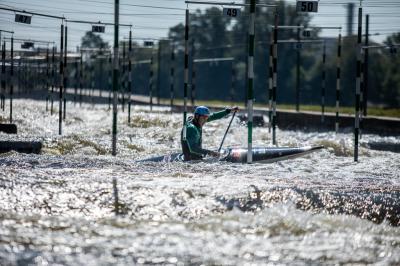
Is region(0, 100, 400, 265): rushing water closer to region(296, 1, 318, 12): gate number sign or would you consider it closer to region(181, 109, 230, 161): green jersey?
region(181, 109, 230, 161): green jersey

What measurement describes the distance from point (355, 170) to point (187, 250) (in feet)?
22.4

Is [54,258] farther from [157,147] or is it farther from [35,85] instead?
[35,85]

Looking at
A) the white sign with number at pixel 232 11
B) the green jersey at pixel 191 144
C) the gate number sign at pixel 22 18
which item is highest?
the white sign with number at pixel 232 11

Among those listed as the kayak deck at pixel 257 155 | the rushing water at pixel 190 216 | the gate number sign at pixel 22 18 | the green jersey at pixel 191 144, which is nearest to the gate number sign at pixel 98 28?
the gate number sign at pixel 22 18

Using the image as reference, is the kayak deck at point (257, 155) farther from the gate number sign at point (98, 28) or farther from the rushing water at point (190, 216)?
the gate number sign at point (98, 28)

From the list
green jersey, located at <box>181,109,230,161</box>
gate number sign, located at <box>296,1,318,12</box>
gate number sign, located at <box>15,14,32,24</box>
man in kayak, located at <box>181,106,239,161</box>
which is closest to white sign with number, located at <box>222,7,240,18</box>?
gate number sign, located at <box>296,1,318,12</box>

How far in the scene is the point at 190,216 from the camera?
23.9 feet

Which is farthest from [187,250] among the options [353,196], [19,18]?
[19,18]

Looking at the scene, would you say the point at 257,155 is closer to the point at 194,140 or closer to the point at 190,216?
the point at 194,140

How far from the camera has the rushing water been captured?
619 centimetres

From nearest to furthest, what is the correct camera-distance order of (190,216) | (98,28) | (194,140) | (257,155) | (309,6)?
(190,216) → (194,140) → (257,155) → (309,6) → (98,28)

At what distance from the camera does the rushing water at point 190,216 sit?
6188mm

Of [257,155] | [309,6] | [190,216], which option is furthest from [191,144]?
[190,216]

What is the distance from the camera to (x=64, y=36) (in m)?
19.2
